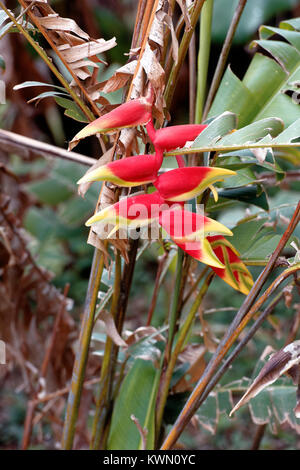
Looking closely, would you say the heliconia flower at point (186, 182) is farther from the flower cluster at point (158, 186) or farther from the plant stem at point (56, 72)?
the plant stem at point (56, 72)

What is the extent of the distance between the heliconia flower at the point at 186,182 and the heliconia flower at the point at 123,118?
0.04m

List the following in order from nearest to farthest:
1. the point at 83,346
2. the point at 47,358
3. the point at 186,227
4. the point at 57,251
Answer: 1. the point at 186,227
2. the point at 83,346
3. the point at 47,358
4. the point at 57,251

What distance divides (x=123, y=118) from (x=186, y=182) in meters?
0.06

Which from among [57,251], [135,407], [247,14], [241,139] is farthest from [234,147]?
[57,251]

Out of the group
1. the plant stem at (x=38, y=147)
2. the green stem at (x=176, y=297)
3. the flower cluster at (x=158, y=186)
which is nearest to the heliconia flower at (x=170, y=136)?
the flower cluster at (x=158, y=186)

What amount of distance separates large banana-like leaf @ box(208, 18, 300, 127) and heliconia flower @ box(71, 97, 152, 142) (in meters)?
0.17

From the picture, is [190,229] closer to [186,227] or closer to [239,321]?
[186,227]

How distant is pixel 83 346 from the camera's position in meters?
0.41

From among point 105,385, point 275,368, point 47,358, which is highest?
point 275,368

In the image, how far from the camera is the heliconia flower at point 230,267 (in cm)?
34

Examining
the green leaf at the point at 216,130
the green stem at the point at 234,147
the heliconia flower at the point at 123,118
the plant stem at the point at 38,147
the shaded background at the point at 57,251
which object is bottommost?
the shaded background at the point at 57,251

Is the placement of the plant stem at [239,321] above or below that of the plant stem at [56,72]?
below

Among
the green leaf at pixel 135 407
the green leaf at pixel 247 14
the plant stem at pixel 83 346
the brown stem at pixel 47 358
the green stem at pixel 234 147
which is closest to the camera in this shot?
the green stem at pixel 234 147

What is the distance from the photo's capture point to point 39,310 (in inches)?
26.9
